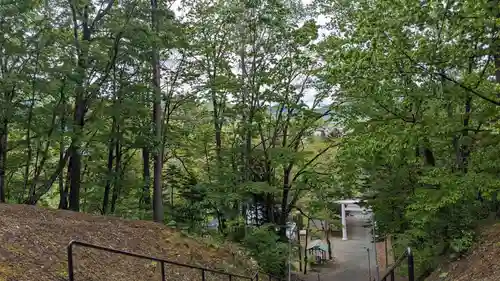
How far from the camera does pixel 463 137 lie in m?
7.65

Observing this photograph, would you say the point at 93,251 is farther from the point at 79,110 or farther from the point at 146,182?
the point at 146,182

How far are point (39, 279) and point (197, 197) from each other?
289 inches

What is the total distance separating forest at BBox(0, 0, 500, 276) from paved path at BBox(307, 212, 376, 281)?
5.92m

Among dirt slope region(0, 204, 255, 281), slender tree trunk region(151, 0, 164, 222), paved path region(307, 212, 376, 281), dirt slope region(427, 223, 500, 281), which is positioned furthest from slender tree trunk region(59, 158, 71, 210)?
paved path region(307, 212, 376, 281)

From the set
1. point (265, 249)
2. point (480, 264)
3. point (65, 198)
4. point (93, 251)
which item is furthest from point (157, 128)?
point (480, 264)

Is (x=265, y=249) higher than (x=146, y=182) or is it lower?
lower

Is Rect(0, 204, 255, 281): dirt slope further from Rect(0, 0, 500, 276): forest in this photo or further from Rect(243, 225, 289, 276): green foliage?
Rect(0, 0, 500, 276): forest

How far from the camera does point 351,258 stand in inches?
946

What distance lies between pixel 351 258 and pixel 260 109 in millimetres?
15127

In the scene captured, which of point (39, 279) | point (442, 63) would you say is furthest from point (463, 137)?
point (39, 279)

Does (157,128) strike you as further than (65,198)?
No

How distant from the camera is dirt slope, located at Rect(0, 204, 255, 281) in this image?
16.2 feet

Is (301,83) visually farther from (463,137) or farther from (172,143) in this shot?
(463,137)

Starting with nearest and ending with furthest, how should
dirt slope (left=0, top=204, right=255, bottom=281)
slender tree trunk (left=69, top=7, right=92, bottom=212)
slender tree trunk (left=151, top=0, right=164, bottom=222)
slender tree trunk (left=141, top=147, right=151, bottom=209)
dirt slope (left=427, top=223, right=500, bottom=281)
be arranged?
dirt slope (left=0, top=204, right=255, bottom=281), dirt slope (left=427, top=223, right=500, bottom=281), slender tree trunk (left=69, top=7, right=92, bottom=212), slender tree trunk (left=151, top=0, right=164, bottom=222), slender tree trunk (left=141, top=147, right=151, bottom=209)
